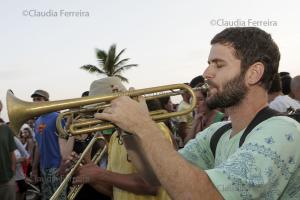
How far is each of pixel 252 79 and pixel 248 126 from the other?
0.25 metres

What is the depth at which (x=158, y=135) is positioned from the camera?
180 centimetres

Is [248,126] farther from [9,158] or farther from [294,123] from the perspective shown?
[9,158]

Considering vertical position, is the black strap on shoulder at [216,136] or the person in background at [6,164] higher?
the black strap on shoulder at [216,136]

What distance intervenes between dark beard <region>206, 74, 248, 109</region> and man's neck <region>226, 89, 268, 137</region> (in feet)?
0.12

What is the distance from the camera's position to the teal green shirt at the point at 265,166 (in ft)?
5.54

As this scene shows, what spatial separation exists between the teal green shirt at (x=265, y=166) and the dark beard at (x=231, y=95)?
0.81 feet

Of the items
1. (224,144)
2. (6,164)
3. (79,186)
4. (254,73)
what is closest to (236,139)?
(224,144)

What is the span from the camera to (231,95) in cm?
215

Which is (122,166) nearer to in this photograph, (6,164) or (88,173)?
(88,173)

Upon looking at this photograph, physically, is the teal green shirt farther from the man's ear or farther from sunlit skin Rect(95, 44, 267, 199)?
the man's ear

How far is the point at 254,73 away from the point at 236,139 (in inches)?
14.1

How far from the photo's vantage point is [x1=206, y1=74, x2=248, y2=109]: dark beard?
2.13m

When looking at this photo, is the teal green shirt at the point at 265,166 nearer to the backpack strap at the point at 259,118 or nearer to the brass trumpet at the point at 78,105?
the backpack strap at the point at 259,118

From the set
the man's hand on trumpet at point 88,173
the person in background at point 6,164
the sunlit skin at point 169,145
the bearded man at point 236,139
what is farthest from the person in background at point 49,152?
the sunlit skin at point 169,145
